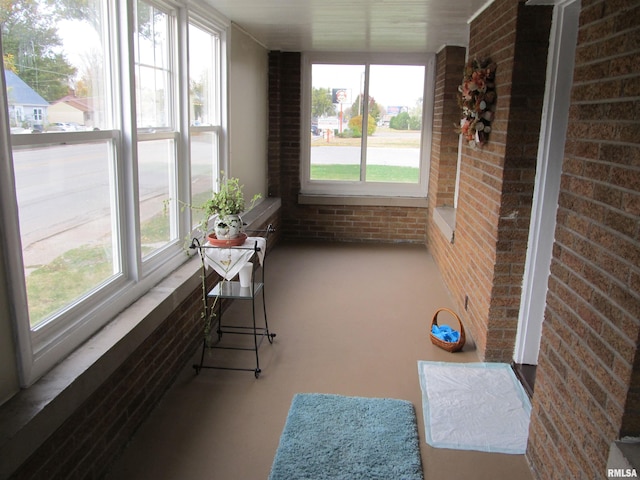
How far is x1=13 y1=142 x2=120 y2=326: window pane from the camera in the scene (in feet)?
6.64

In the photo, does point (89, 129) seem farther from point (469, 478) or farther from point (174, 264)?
point (469, 478)

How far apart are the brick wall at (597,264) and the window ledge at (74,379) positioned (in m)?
1.92

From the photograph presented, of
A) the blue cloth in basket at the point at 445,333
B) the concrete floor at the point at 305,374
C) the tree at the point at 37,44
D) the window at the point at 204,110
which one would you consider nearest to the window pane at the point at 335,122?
the concrete floor at the point at 305,374

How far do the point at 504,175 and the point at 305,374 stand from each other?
178 centimetres

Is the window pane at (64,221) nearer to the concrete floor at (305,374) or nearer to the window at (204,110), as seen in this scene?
the concrete floor at (305,374)

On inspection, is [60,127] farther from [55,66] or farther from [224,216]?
[224,216]

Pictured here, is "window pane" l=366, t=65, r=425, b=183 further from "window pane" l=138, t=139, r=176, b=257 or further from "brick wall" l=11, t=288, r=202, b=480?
"brick wall" l=11, t=288, r=202, b=480

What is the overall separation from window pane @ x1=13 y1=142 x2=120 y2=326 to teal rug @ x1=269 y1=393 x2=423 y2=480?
1.25 m

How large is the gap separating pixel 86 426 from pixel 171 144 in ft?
6.41

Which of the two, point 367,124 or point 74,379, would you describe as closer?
point 74,379

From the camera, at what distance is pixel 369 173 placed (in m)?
7.04

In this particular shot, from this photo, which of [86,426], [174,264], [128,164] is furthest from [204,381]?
[128,164]

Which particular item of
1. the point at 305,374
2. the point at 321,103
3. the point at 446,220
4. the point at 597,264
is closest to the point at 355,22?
the point at 446,220

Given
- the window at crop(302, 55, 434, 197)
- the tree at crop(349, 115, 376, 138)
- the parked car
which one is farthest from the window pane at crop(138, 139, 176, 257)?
the tree at crop(349, 115, 376, 138)
